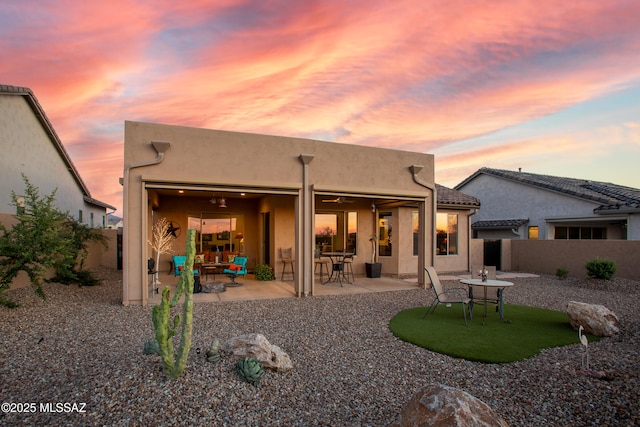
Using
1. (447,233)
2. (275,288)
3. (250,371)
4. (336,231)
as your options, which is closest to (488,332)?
(250,371)

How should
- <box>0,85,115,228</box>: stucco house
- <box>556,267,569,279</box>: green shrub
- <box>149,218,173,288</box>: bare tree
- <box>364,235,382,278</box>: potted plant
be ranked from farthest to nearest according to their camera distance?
<box>556,267,569,279</box>: green shrub, <box>364,235,382,278</box>: potted plant, <box>149,218,173,288</box>: bare tree, <box>0,85,115,228</box>: stucco house

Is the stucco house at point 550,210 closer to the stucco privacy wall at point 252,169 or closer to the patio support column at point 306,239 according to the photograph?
the stucco privacy wall at point 252,169

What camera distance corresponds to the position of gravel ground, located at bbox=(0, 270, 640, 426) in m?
3.50

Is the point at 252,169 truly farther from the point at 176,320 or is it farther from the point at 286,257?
the point at 176,320

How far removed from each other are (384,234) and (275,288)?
5231 mm

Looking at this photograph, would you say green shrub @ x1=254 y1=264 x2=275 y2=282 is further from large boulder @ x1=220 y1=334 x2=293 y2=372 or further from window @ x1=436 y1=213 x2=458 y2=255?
large boulder @ x1=220 y1=334 x2=293 y2=372

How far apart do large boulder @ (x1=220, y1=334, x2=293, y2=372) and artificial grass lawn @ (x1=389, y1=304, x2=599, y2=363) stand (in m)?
2.48

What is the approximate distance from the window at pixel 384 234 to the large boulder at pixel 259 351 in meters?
9.87

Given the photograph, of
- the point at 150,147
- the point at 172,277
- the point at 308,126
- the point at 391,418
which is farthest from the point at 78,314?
the point at 308,126

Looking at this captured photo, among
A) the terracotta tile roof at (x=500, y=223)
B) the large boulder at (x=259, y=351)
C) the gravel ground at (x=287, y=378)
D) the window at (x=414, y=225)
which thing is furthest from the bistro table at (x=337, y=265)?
the terracotta tile roof at (x=500, y=223)

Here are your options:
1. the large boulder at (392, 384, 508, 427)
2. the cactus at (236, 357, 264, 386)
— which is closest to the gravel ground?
the cactus at (236, 357, 264, 386)

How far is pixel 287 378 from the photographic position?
14.5ft

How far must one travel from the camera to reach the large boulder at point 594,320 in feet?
21.0

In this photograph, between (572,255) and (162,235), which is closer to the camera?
(162,235)
